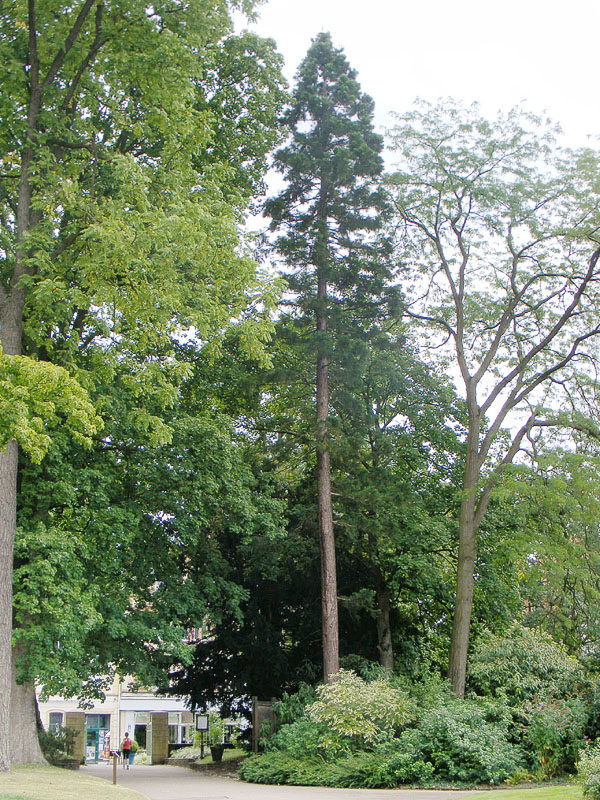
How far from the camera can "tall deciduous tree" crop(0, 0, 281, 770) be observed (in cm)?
1478

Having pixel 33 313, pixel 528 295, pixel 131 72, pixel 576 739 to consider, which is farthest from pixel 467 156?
pixel 576 739

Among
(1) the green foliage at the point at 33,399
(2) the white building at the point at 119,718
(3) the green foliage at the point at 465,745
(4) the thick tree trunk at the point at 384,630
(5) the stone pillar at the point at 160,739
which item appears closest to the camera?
(1) the green foliage at the point at 33,399

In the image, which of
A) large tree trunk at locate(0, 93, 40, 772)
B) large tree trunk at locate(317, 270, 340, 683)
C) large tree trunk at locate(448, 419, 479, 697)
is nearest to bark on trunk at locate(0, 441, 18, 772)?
large tree trunk at locate(0, 93, 40, 772)

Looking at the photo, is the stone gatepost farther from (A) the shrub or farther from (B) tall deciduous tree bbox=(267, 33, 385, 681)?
(A) the shrub

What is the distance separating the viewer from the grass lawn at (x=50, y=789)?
10.5m

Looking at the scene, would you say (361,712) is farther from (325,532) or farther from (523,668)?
(325,532)

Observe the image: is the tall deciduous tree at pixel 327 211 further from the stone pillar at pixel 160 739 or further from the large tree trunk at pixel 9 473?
the stone pillar at pixel 160 739

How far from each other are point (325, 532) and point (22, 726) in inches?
347

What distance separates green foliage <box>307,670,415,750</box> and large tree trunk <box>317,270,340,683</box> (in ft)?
5.47

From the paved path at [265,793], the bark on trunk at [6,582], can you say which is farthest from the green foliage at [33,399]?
the paved path at [265,793]

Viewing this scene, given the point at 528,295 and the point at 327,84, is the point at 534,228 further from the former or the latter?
the point at 327,84

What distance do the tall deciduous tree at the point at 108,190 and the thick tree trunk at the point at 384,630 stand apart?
39.8ft

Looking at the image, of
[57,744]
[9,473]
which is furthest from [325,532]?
[57,744]

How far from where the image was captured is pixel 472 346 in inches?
1026
